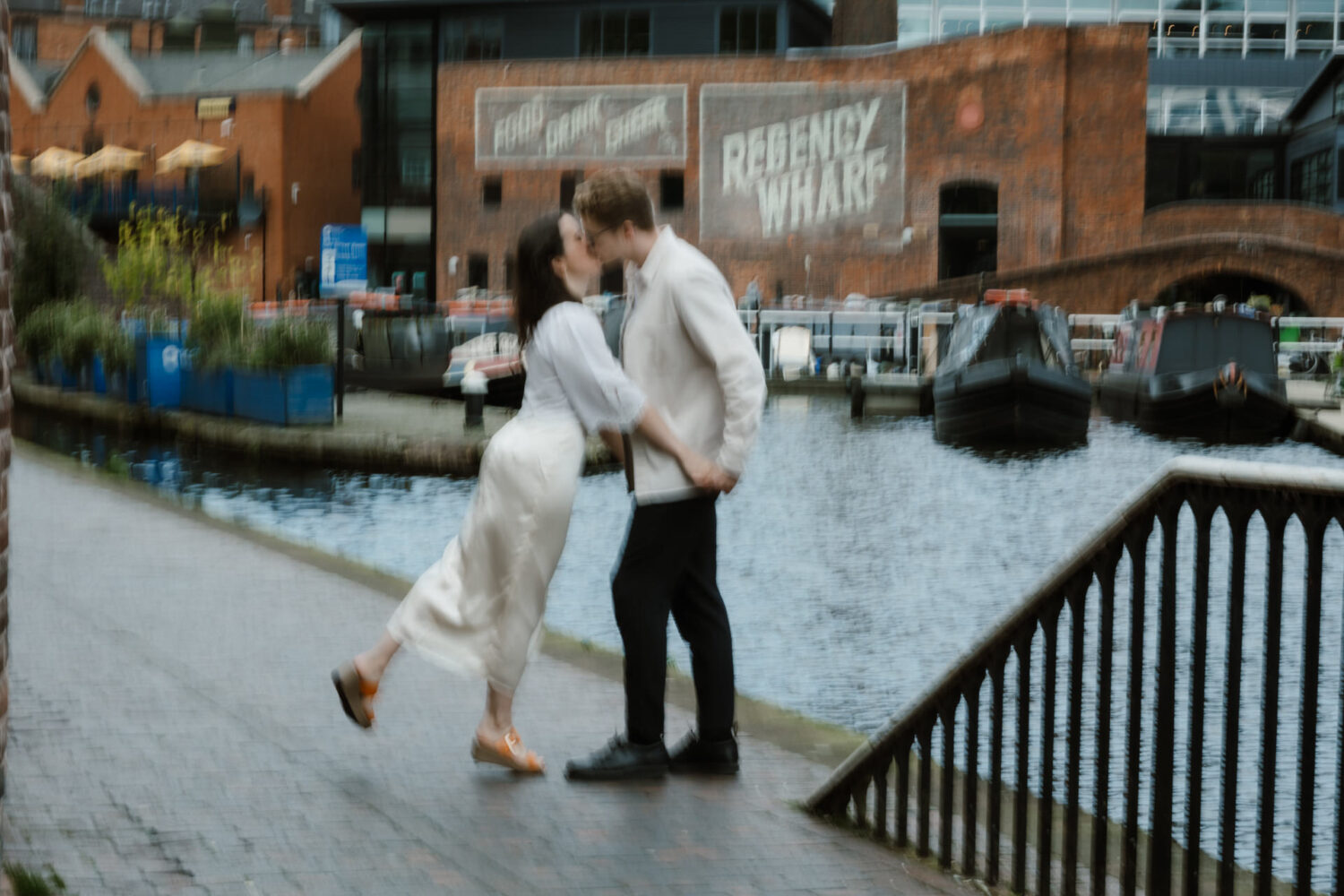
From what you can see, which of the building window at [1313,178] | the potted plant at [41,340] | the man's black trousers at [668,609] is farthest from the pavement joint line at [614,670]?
the building window at [1313,178]

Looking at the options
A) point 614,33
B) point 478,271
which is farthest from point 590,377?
point 614,33

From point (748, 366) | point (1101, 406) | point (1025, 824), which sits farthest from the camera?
point (1101, 406)

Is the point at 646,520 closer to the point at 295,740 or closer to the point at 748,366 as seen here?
the point at 748,366

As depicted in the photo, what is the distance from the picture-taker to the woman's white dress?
5000 mm

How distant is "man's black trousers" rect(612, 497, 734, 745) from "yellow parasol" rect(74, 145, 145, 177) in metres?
53.3

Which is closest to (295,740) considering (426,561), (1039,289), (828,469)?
(426,561)

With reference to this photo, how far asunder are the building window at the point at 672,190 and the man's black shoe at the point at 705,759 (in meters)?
45.7

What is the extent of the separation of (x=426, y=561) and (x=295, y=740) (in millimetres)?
5833

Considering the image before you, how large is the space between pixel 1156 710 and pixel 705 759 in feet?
5.99

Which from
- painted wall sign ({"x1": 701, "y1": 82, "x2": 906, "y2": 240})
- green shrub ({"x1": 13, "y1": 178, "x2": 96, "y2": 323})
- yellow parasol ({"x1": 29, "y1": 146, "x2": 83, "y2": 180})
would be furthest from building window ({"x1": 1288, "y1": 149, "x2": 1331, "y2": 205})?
yellow parasol ({"x1": 29, "y1": 146, "x2": 83, "y2": 180})

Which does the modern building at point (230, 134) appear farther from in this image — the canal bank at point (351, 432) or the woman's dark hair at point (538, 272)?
the woman's dark hair at point (538, 272)

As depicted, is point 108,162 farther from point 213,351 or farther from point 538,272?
point 538,272

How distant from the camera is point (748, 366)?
192 inches

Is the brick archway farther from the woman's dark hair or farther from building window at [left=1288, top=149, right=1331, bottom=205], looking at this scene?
the woman's dark hair
